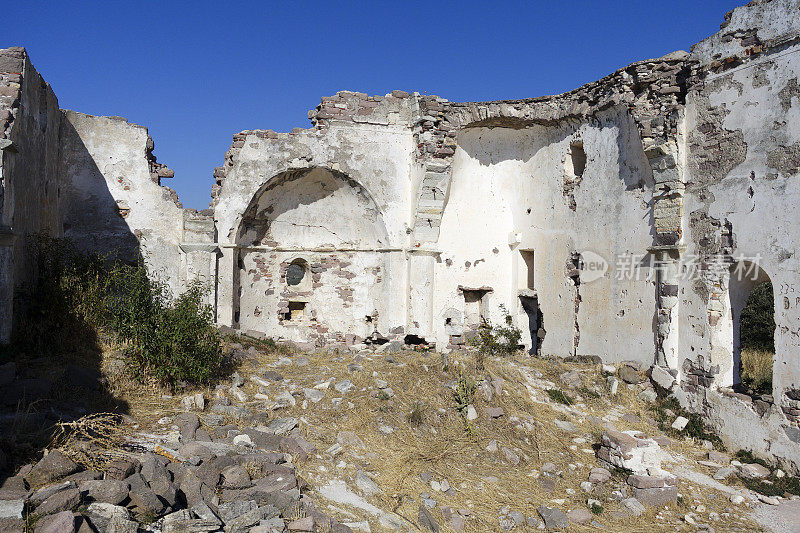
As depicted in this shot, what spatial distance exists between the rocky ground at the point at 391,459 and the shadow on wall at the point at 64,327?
0.14 meters

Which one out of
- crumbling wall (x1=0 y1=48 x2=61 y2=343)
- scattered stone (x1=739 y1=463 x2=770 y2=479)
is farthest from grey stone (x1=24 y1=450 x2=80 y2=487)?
scattered stone (x1=739 y1=463 x2=770 y2=479)

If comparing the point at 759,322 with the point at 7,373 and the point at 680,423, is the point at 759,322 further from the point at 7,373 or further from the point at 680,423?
the point at 7,373

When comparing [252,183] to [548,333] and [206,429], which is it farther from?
[548,333]

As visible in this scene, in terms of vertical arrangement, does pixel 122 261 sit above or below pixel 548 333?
above

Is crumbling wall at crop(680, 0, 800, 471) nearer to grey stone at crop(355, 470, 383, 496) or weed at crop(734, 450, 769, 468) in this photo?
weed at crop(734, 450, 769, 468)

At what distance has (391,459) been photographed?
600 cm

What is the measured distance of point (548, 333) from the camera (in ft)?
35.5

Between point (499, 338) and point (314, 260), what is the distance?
4.29 m

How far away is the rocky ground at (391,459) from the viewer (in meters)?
4.07

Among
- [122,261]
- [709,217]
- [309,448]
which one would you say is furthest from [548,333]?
[122,261]

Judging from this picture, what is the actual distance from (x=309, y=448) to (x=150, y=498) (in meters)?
2.03

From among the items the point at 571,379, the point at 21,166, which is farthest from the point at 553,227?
the point at 21,166

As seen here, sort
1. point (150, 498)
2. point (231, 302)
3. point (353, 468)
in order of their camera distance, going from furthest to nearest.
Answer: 1. point (231, 302)
2. point (353, 468)
3. point (150, 498)

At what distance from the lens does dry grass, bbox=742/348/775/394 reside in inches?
366
